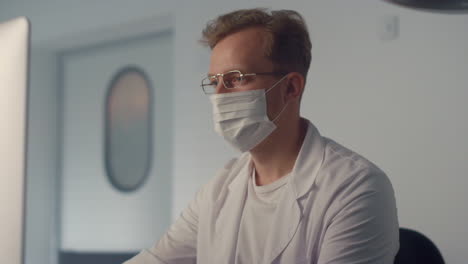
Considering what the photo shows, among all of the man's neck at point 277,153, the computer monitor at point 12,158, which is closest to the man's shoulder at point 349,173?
the man's neck at point 277,153

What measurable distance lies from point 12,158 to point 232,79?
0.67 meters

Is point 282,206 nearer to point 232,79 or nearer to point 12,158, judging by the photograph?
point 232,79

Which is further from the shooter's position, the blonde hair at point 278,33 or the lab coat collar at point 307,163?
the blonde hair at point 278,33

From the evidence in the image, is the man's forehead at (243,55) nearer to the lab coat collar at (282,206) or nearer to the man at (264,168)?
the man at (264,168)

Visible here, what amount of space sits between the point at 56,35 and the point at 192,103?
131cm

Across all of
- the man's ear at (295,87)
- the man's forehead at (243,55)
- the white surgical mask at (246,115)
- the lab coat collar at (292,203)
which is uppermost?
the man's forehead at (243,55)

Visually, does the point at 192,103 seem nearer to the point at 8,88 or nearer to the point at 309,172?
the point at 309,172

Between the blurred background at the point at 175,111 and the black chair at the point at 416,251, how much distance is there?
86 cm

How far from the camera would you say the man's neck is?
1.30 meters

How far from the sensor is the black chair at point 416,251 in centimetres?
114

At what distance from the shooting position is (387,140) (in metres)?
2.12

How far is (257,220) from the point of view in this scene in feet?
4.11

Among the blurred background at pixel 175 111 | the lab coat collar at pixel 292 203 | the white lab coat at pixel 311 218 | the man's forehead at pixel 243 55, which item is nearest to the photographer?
the white lab coat at pixel 311 218

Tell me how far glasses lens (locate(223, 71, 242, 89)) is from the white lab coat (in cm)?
22
